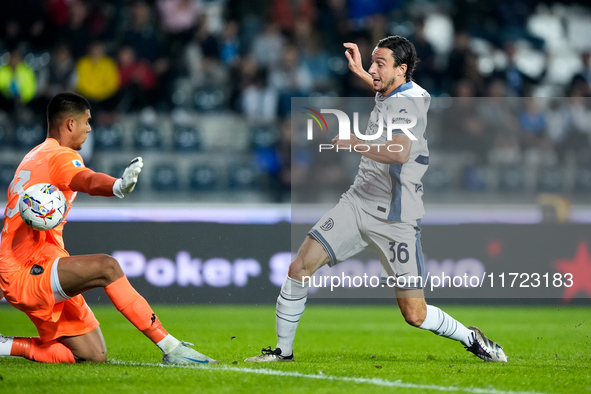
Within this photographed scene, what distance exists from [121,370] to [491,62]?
9.76m

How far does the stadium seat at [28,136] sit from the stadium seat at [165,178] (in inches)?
67.5

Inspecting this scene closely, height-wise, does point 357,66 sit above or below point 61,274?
above

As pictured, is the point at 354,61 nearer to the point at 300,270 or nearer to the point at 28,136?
the point at 300,270

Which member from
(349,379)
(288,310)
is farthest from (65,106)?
(349,379)

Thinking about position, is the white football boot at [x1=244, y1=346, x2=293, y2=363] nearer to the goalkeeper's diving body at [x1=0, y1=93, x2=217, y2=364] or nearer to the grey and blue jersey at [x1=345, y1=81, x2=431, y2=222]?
the goalkeeper's diving body at [x1=0, y1=93, x2=217, y2=364]

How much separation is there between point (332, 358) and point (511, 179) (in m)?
5.89

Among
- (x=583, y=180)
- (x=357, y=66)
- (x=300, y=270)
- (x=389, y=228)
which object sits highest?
(x=357, y=66)

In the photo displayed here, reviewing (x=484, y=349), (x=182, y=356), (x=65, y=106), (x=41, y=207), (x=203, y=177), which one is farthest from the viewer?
(x=203, y=177)

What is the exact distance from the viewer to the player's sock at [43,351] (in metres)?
5.46

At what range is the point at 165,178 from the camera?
10875 millimetres

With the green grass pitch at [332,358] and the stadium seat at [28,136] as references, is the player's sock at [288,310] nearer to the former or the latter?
the green grass pitch at [332,358]

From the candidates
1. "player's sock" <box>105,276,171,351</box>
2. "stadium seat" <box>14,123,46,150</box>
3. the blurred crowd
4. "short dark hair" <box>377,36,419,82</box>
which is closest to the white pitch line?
"player's sock" <box>105,276,171,351</box>

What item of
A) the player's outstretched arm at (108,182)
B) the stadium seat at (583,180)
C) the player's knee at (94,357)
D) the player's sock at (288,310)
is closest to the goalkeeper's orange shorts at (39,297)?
the player's knee at (94,357)

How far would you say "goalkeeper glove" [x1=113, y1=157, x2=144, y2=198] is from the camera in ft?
15.2
